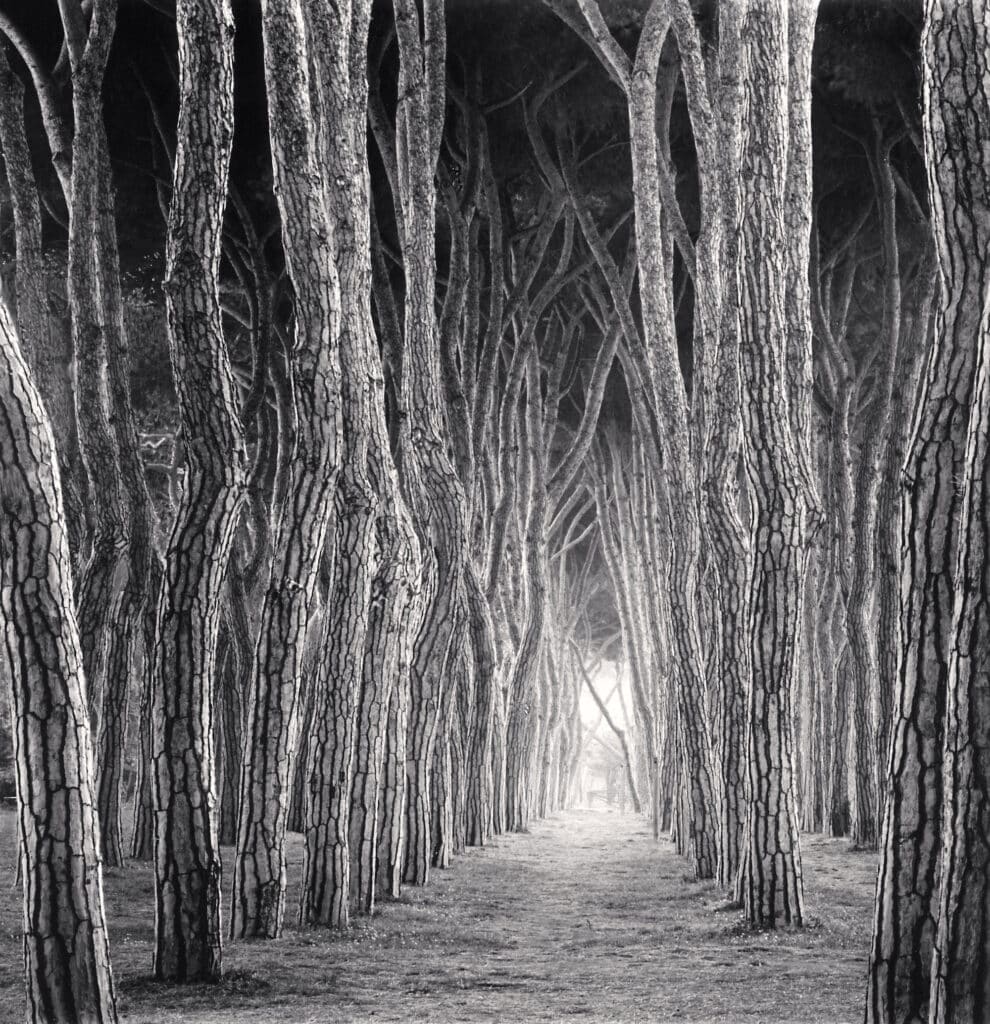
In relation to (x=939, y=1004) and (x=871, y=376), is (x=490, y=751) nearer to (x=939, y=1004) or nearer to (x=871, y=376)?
(x=871, y=376)

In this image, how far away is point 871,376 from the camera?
21.2 metres

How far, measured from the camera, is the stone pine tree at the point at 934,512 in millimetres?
4027

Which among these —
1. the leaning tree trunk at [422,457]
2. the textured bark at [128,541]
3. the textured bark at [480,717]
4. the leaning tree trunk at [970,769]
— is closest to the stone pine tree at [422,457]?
the leaning tree trunk at [422,457]

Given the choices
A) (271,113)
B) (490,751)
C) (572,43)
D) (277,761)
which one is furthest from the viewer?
(490,751)

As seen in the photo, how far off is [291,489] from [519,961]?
10.6 ft

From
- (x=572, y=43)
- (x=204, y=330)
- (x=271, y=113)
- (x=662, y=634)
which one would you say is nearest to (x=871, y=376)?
(x=662, y=634)

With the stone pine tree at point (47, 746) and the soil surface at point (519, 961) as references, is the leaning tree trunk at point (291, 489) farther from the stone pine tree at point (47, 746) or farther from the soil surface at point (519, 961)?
the stone pine tree at point (47, 746)

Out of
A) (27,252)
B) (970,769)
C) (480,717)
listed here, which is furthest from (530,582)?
(970,769)

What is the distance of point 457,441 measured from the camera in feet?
44.2

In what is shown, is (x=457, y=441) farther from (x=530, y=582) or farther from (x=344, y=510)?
(x=530, y=582)

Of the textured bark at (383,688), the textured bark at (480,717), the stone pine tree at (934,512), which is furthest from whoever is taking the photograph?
the textured bark at (480,717)

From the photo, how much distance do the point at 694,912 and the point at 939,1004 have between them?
626cm

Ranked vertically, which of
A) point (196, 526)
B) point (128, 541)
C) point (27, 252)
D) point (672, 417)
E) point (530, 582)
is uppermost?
point (27, 252)

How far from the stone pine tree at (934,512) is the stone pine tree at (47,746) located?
9.05ft
